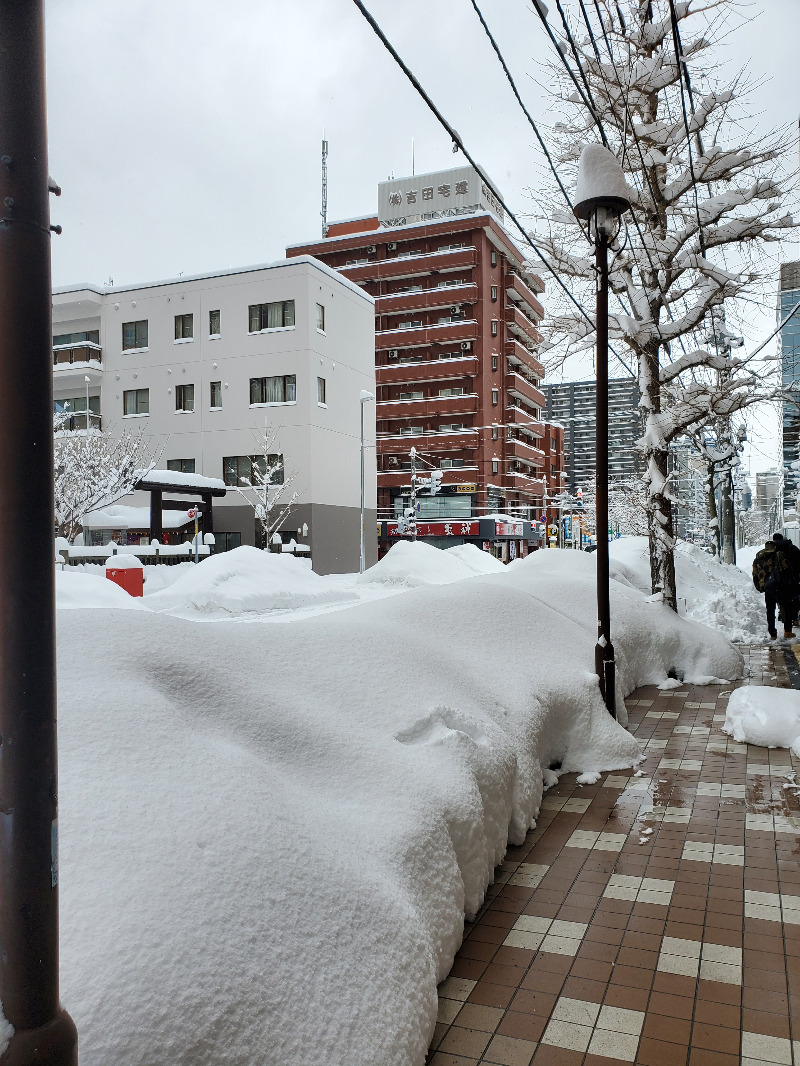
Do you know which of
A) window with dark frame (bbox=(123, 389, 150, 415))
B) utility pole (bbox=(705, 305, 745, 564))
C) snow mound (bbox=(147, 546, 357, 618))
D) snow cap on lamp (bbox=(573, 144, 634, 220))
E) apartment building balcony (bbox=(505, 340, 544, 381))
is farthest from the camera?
apartment building balcony (bbox=(505, 340, 544, 381))

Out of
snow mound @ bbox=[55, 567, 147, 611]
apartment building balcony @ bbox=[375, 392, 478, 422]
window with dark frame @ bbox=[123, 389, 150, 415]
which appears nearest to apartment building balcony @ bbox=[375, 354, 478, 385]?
apartment building balcony @ bbox=[375, 392, 478, 422]

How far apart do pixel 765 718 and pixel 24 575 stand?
7041 millimetres

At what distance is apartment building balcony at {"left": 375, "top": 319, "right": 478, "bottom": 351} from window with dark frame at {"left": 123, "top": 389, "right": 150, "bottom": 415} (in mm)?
26326

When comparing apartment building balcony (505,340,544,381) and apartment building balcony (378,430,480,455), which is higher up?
apartment building balcony (505,340,544,381)

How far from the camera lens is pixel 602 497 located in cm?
848

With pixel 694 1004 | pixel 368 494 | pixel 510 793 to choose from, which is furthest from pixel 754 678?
pixel 368 494

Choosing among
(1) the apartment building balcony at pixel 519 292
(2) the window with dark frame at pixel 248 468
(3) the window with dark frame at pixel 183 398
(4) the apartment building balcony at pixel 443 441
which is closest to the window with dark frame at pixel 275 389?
(2) the window with dark frame at pixel 248 468

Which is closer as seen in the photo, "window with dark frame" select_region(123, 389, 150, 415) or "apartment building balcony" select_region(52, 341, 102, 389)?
"apartment building balcony" select_region(52, 341, 102, 389)

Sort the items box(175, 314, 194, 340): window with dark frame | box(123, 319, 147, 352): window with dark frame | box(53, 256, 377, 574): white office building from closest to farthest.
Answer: box(53, 256, 377, 574): white office building
box(175, 314, 194, 340): window with dark frame
box(123, 319, 147, 352): window with dark frame

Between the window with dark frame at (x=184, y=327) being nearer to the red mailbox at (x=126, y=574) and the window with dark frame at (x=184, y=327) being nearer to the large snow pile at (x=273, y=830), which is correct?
the red mailbox at (x=126, y=574)

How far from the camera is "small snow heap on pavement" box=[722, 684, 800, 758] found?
6.95m

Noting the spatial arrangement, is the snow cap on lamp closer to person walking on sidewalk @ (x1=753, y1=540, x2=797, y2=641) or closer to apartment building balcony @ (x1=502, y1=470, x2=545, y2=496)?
person walking on sidewalk @ (x1=753, y1=540, x2=797, y2=641)

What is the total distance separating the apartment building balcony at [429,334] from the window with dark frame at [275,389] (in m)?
25.3

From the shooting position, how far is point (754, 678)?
405 inches
